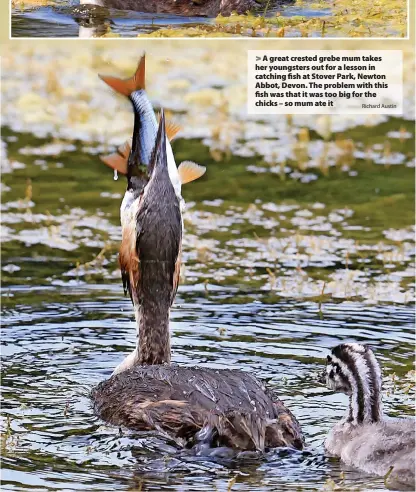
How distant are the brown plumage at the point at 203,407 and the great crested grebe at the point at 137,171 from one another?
1.95 feet

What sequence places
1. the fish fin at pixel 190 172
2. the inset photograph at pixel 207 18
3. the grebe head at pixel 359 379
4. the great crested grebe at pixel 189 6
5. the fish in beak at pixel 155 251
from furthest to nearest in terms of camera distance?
the great crested grebe at pixel 189 6
the inset photograph at pixel 207 18
the fish fin at pixel 190 172
the fish in beak at pixel 155 251
the grebe head at pixel 359 379

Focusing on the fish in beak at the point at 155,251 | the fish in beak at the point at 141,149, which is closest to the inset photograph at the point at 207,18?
the fish in beak at the point at 141,149

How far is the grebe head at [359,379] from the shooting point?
7832 mm

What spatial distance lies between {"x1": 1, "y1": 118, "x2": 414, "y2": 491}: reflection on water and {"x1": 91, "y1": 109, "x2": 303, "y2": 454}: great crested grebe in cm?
13

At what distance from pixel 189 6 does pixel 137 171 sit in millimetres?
4303

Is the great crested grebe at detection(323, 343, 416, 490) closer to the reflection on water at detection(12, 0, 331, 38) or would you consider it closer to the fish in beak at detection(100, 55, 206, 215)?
the fish in beak at detection(100, 55, 206, 215)

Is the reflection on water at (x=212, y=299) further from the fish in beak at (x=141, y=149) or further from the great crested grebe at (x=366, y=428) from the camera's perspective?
the fish in beak at (x=141, y=149)

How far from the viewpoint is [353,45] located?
10.7 metres

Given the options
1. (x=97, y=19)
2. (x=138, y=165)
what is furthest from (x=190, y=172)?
(x=97, y=19)

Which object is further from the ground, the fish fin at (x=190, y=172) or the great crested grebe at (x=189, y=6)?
the great crested grebe at (x=189, y=6)

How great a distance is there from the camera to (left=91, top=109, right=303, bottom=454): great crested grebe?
759 centimetres

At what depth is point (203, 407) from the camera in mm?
7691

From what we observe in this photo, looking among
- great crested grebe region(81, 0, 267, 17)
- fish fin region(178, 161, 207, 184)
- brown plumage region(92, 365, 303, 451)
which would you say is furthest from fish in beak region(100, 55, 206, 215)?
great crested grebe region(81, 0, 267, 17)

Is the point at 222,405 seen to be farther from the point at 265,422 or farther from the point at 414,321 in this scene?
the point at 414,321
